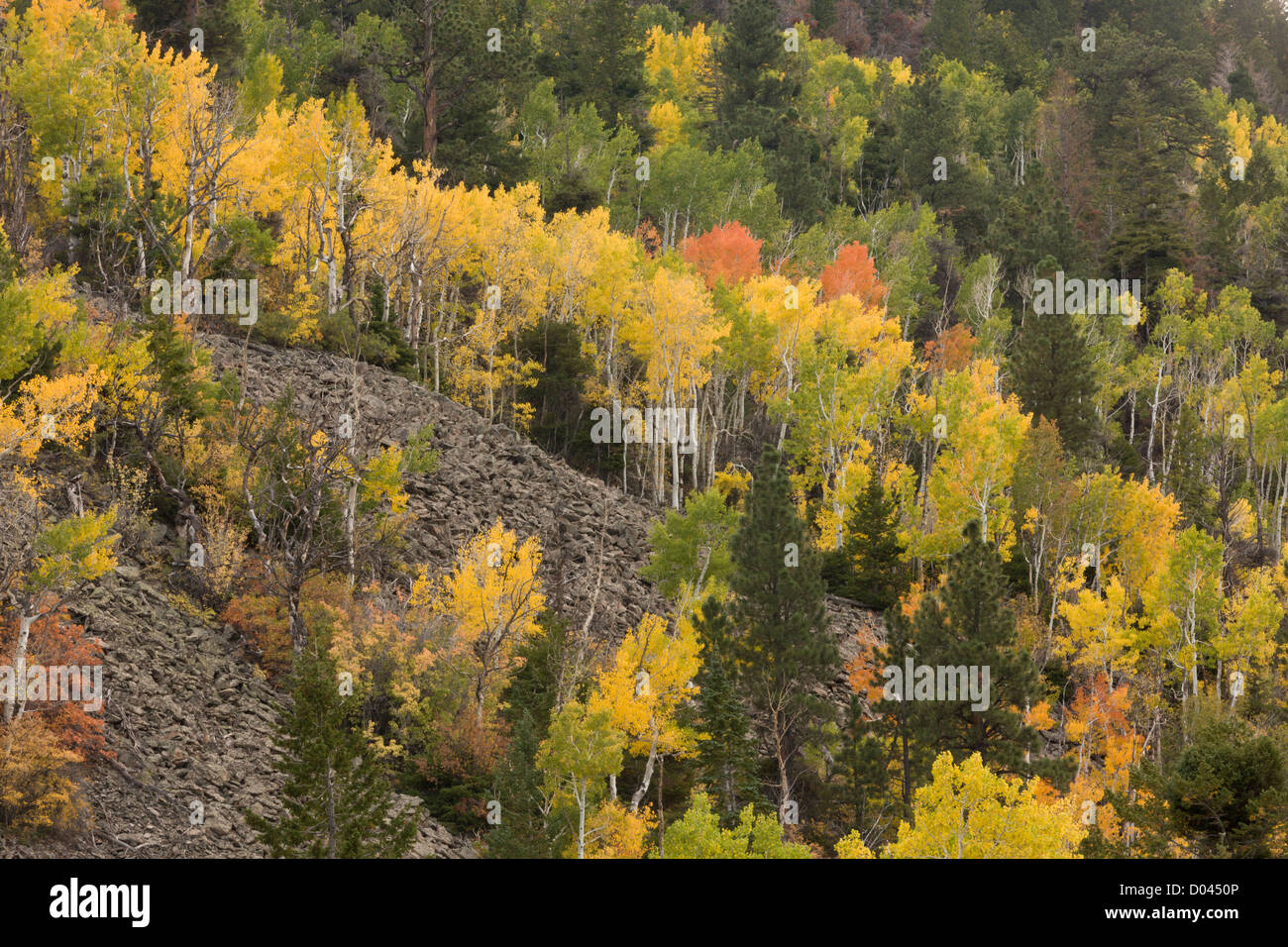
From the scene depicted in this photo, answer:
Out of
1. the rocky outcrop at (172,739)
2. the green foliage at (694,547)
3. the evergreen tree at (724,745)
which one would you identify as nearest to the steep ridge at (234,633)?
the rocky outcrop at (172,739)

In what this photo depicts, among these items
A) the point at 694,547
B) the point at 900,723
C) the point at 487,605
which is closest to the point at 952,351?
the point at 694,547

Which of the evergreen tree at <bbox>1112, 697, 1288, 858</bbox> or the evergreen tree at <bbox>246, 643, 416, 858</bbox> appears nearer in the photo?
the evergreen tree at <bbox>246, 643, 416, 858</bbox>

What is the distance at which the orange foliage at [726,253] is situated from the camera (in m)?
67.4

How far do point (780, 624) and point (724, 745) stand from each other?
495cm

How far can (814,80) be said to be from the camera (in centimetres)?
9944

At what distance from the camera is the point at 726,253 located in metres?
68.1

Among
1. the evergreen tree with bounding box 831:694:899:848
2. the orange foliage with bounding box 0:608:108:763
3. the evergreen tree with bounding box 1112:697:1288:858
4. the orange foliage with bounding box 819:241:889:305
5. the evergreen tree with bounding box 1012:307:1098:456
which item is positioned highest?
the orange foliage with bounding box 819:241:889:305

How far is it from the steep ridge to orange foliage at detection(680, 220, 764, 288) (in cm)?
1719

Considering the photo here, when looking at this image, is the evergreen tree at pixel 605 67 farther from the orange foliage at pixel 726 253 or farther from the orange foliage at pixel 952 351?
the orange foliage at pixel 952 351

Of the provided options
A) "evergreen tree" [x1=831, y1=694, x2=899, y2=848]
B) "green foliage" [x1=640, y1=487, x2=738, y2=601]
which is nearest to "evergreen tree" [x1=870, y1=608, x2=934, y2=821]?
"evergreen tree" [x1=831, y1=694, x2=899, y2=848]

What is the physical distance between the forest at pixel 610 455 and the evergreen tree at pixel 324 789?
4.1 inches

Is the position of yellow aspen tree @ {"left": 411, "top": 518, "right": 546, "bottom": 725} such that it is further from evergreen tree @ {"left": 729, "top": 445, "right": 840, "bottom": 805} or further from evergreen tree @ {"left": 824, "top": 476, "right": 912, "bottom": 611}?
evergreen tree @ {"left": 824, "top": 476, "right": 912, "bottom": 611}

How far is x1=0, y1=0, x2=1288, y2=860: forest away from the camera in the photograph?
3162 cm

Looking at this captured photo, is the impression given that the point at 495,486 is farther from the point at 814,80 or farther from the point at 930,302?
the point at 814,80
